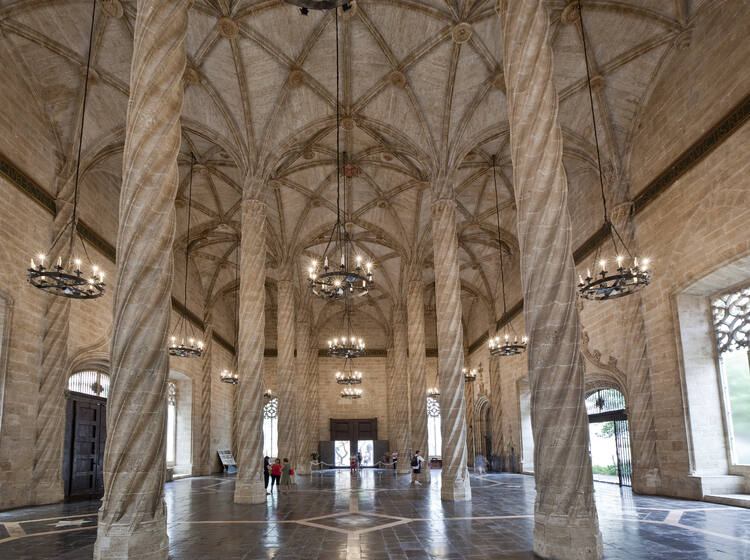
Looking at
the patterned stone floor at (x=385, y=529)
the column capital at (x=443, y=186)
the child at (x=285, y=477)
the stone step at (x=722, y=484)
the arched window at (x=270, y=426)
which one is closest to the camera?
the patterned stone floor at (x=385, y=529)

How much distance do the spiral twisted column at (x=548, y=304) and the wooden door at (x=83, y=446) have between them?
14.6 meters

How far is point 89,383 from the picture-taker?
17906 millimetres

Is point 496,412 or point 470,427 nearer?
point 496,412

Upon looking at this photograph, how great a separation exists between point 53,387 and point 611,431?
18758 mm

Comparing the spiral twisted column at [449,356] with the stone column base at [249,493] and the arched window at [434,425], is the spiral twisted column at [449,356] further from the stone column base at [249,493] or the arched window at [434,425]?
the arched window at [434,425]

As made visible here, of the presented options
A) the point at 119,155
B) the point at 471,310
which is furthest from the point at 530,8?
the point at 471,310

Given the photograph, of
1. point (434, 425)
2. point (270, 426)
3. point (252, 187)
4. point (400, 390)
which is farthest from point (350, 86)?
point (434, 425)

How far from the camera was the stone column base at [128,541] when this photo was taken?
18.9ft

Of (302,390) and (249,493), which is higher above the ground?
(302,390)

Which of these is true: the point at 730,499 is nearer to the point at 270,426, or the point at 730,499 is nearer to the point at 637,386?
the point at 637,386

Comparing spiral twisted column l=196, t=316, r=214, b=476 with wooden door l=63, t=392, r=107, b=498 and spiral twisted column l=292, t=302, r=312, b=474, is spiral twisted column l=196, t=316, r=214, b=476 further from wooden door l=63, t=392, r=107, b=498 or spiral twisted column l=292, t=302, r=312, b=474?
wooden door l=63, t=392, r=107, b=498

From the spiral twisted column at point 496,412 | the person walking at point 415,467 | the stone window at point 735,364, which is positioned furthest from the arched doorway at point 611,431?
the person walking at point 415,467

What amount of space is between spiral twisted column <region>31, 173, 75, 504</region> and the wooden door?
6.46 feet

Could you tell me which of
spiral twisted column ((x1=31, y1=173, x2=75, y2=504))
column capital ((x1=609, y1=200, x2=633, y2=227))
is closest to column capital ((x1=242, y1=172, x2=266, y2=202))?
spiral twisted column ((x1=31, y1=173, x2=75, y2=504))
